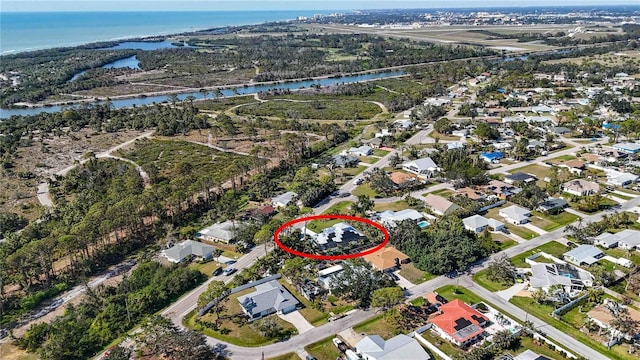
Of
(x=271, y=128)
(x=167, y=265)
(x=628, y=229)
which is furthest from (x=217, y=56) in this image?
(x=628, y=229)

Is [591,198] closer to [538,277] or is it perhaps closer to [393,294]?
[538,277]

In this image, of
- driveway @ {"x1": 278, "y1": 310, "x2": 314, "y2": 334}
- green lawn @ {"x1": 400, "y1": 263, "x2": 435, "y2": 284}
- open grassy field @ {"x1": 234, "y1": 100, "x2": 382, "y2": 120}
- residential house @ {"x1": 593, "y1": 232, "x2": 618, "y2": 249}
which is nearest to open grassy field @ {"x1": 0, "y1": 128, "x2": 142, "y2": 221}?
open grassy field @ {"x1": 234, "y1": 100, "x2": 382, "y2": 120}

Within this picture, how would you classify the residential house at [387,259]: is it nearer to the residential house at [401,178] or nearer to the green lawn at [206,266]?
the green lawn at [206,266]

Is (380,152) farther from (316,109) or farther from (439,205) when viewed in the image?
(316,109)

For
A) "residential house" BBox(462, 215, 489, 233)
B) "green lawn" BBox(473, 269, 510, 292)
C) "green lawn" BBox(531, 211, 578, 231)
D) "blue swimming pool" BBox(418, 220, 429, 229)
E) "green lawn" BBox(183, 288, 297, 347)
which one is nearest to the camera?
"green lawn" BBox(183, 288, 297, 347)

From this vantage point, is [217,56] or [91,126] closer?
[91,126]

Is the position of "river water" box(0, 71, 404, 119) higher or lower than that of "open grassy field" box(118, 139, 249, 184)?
higher

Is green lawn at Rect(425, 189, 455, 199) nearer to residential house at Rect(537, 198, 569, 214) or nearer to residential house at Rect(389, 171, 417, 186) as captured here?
residential house at Rect(389, 171, 417, 186)

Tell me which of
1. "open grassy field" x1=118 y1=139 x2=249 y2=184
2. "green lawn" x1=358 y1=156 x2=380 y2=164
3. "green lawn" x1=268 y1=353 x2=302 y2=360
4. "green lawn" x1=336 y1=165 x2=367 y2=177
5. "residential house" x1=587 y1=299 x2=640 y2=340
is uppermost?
"open grassy field" x1=118 y1=139 x2=249 y2=184
